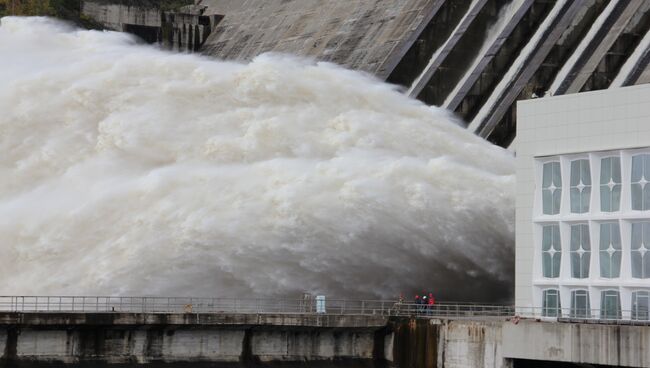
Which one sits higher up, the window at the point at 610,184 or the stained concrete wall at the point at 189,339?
the window at the point at 610,184

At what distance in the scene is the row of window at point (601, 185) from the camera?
41.3 meters

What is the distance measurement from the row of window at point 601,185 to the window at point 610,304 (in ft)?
8.01

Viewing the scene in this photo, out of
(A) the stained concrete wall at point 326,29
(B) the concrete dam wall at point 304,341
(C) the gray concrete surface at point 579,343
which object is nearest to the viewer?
(C) the gray concrete surface at point 579,343

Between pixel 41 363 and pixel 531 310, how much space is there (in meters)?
14.7

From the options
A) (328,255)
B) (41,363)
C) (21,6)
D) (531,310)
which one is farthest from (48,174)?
(21,6)

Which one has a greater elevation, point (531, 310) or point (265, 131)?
point (265, 131)

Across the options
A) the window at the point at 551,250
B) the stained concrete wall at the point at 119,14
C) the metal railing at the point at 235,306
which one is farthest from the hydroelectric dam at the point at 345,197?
the stained concrete wall at the point at 119,14

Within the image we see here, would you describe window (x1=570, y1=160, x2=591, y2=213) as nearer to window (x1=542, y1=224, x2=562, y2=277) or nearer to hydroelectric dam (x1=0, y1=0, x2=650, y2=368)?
hydroelectric dam (x1=0, y1=0, x2=650, y2=368)

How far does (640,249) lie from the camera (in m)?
41.0

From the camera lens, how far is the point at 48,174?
59406 millimetres

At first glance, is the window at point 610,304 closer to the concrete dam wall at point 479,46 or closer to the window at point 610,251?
the window at point 610,251

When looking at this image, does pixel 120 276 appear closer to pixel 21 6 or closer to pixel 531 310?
pixel 531 310

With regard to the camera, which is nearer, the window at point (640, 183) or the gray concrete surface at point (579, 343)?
the gray concrete surface at point (579, 343)

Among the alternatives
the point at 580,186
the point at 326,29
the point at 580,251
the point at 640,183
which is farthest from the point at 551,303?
the point at 326,29
